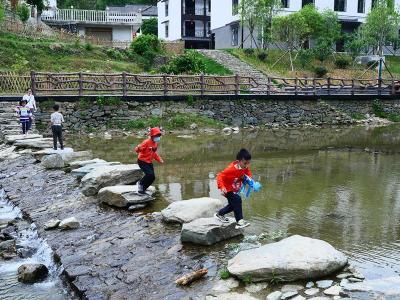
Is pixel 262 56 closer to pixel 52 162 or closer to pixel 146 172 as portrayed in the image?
pixel 52 162

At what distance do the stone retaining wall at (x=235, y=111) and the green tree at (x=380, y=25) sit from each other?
12.9 meters

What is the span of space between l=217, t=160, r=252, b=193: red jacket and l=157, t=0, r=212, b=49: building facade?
50.6 m

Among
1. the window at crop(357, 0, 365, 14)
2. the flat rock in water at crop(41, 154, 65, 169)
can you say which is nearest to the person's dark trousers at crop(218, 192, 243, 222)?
the flat rock in water at crop(41, 154, 65, 169)

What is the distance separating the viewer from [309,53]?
42.3 metres

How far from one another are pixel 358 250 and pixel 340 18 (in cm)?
4555

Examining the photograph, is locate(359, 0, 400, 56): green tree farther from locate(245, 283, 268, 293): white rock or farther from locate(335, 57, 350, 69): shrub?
locate(245, 283, 268, 293): white rock

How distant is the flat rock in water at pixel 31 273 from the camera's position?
6.84 m

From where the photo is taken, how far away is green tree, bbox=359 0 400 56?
4206 cm

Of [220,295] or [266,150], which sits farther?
[266,150]

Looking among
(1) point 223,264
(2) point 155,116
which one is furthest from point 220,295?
(2) point 155,116

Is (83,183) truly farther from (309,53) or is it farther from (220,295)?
(309,53)

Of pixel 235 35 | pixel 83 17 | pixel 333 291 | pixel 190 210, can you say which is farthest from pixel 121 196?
pixel 235 35

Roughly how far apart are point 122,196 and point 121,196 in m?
0.02

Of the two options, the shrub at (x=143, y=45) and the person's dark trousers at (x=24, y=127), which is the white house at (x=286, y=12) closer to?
the shrub at (x=143, y=45)
